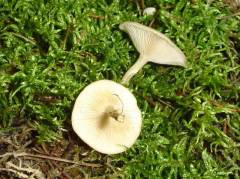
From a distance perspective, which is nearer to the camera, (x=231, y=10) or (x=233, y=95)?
(x=233, y=95)

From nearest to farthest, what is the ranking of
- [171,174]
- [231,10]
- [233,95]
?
[171,174] < [233,95] < [231,10]

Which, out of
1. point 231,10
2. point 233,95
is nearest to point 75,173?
point 233,95

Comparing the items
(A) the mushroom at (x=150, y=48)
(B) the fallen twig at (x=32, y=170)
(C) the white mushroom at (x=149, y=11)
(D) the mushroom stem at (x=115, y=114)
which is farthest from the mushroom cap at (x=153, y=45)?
(B) the fallen twig at (x=32, y=170)

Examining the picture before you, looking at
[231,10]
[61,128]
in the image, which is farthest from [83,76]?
[231,10]

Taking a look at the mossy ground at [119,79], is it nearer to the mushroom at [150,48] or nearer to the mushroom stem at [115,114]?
the mushroom at [150,48]

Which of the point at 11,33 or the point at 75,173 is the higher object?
the point at 11,33

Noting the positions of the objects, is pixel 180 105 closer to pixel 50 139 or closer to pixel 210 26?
pixel 210 26

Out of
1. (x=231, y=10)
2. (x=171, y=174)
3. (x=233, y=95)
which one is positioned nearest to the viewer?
(x=171, y=174)

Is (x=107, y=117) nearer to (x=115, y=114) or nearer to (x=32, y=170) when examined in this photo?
(x=115, y=114)

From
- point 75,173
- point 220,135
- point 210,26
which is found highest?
point 210,26
